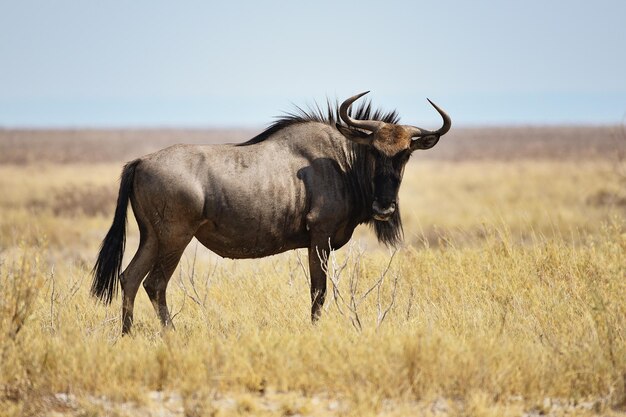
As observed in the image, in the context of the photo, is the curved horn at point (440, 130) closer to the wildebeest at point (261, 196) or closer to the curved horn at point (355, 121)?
the wildebeest at point (261, 196)

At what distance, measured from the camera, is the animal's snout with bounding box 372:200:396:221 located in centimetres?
679

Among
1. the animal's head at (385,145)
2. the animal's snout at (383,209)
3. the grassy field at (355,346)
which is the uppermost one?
the animal's head at (385,145)

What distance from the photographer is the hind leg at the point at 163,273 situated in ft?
21.8

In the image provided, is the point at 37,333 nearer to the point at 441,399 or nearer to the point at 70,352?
the point at 70,352

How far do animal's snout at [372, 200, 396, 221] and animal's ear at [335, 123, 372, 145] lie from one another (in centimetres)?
58

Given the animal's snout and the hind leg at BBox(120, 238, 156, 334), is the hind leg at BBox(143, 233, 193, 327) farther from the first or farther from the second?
the animal's snout

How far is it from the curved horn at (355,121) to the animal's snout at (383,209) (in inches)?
28.2

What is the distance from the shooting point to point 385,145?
22.7ft

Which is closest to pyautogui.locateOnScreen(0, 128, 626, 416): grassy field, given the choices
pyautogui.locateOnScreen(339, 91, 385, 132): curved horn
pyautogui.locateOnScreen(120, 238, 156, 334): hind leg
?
pyautogui.locateOnScreen(120, 238, 156, 334): hind leg

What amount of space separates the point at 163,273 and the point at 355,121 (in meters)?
2.13

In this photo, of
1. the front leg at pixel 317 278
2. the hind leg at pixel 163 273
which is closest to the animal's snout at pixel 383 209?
the front leg at pixel 317 278

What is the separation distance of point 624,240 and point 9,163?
1834 inches

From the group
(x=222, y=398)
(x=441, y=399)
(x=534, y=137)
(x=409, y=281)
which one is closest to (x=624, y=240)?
(x=409, y=281)

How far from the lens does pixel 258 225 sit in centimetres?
675
